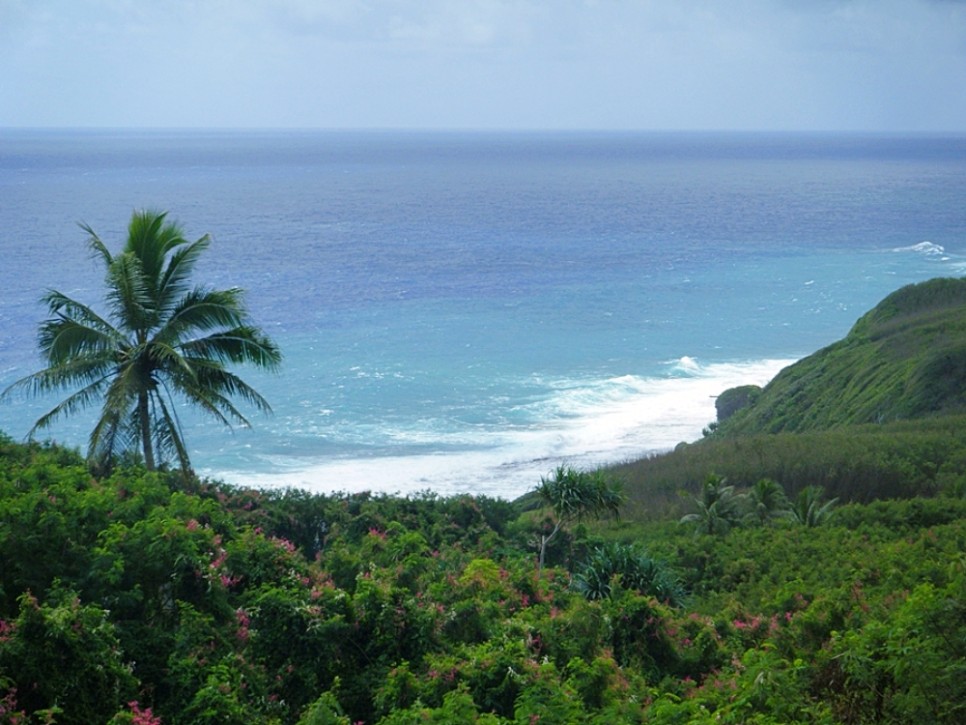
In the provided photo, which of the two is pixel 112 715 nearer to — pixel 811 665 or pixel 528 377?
pixel 811 665

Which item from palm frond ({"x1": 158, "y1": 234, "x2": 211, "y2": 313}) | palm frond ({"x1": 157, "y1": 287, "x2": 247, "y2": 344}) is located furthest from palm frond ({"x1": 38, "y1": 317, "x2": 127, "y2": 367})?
palm frond ({"x1": 158, "y1": 234, "x2": 211, "y2": 313})

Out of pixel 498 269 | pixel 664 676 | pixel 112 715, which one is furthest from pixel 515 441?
pixel 498 269

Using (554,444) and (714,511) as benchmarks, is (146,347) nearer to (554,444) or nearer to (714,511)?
(714,511)

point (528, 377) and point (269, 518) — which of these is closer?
point (269, 518)

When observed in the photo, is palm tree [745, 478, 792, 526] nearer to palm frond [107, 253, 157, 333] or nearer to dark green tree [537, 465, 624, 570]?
dark green tree [537, 465, 624, 570]

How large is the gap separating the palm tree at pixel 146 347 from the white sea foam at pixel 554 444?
22961mm

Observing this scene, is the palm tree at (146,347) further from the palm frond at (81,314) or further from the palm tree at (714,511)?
the palm tree at (714,511)

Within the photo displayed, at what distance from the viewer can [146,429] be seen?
22.1 m

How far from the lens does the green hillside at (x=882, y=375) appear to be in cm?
4809

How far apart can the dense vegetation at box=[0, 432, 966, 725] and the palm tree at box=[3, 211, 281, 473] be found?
6.16 feet

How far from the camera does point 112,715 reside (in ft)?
37.6

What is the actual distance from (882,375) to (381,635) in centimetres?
4464

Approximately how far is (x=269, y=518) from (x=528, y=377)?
44.2 m

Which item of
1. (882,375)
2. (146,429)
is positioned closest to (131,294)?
(146,429)
